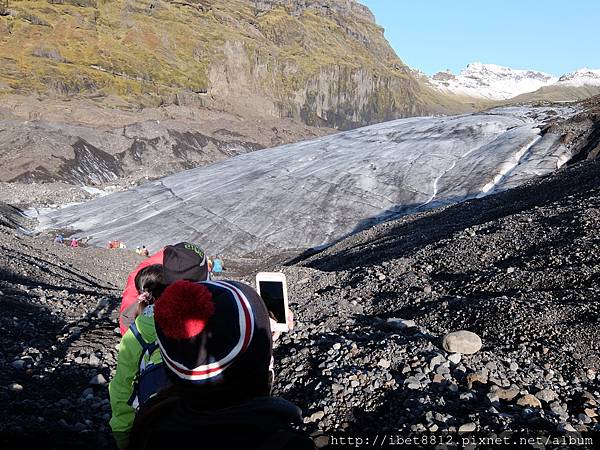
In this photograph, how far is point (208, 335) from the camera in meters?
1.61

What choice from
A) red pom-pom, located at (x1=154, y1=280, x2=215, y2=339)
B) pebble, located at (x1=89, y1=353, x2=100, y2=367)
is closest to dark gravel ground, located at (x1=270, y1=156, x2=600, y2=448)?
pebble, located at (x1=89, y1=353, x2=100, y2=367)

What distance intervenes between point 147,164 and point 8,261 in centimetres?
4440

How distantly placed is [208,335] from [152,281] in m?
2.46

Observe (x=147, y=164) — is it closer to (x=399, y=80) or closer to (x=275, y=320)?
(x=275, y=320)

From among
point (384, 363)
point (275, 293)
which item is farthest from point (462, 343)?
point (275, 293)

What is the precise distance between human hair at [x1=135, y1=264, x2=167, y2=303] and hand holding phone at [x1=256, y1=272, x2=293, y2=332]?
34.9 inches

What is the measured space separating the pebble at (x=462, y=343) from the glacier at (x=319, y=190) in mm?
19672

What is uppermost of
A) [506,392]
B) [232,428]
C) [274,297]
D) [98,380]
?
[232,428]

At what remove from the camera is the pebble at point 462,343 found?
18.4 feet

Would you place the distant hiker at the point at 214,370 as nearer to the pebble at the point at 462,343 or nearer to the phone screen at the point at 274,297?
the phone screen at the point at 274,297

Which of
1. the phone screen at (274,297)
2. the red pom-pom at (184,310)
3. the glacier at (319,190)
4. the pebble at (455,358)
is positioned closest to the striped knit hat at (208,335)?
the red pom-pom at (184,310)

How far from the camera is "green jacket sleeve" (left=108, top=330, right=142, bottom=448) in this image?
282 cm

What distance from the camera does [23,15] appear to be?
7394cm

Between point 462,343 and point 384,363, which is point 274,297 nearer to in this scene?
point 384,363
